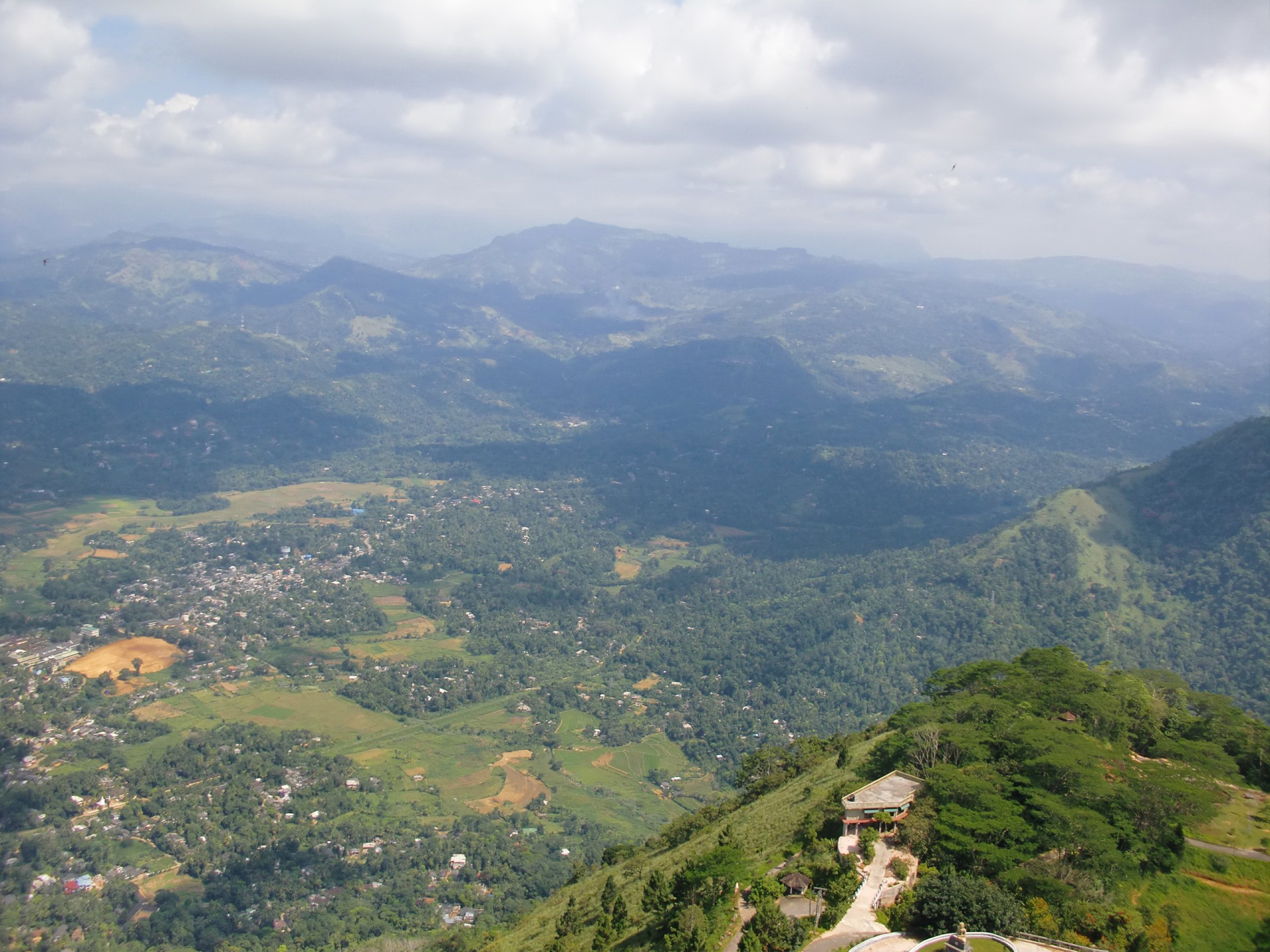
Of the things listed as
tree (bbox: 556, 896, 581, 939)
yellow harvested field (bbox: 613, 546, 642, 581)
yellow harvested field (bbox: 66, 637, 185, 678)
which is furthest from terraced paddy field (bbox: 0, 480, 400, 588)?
tree (bbox: 556, 896, 581, 939)

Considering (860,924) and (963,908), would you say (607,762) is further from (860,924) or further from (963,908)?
(963,908)

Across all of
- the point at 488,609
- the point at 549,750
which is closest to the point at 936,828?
the point at 549,750

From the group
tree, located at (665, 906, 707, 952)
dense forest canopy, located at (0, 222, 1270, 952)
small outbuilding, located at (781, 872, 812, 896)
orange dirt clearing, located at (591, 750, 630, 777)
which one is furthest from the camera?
orange dirt clearing, located at (591, 750, 630, 777)

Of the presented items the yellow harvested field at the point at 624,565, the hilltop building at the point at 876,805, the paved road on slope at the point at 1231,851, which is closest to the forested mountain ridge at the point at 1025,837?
the paved road on slope at the point at 1231,851

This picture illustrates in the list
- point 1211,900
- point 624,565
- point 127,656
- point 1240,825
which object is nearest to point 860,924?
point 1211,900

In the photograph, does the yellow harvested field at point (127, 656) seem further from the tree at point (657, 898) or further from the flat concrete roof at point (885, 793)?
the flat concrete roof at point (885, 793)

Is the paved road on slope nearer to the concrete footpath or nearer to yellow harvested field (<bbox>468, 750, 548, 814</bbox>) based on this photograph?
the concrete footpath

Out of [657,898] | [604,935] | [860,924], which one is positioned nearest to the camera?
[860,924]

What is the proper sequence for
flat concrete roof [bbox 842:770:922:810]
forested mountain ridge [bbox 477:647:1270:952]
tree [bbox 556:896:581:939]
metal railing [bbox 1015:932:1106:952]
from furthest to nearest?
tree [bbox 556:896:581:939]
flat concrete roof [bbox 842:770:922:810]
forested mountain ridge [bbox 477:647:1270:952]
metal railing [bbox 1015:932:1106:952]

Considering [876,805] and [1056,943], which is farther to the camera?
[876,805]
